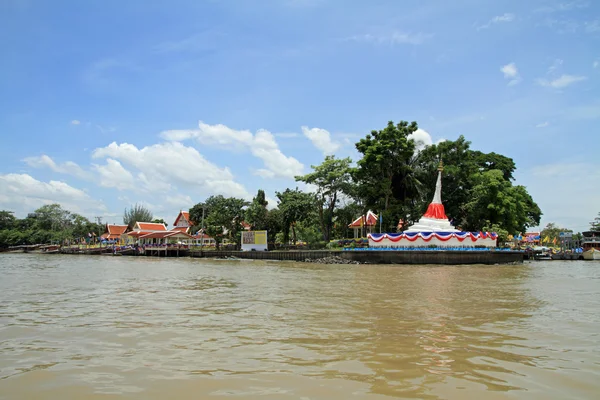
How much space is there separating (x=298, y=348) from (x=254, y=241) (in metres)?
35.9

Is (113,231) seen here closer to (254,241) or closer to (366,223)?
(254,241)

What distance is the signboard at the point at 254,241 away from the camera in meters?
40.3

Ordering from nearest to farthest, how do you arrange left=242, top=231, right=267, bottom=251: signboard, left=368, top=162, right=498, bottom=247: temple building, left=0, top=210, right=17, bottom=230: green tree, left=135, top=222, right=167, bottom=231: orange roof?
left=368, top=162, right=498, bottom=247: temple building → left=242, top=231, right=267, bottom=251: signboard → left=135, top=222, right=167, bottom=231: orange roof → left=0, top=210, right=17, bottom=230: green tree

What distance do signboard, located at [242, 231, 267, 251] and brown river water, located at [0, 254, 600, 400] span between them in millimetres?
30513

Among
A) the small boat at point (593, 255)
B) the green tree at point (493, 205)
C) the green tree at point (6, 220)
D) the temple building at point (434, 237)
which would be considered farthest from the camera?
the green tree at point (6, 220)

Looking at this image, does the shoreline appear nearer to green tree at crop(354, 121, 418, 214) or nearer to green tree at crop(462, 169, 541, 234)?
green tree at crop(462, 169, 541, 234)

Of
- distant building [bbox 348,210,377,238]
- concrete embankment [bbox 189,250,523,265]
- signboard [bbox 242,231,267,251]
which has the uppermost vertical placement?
distant building [bbox 348,210,377,238]

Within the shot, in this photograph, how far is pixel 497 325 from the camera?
684cm

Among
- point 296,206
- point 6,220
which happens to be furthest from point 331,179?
point 6,220

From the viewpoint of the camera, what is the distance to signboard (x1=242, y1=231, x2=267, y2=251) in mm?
40344

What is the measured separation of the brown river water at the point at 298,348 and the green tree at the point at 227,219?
36007mm

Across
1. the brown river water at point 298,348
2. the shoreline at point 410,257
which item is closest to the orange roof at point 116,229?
the shoreline at point 410,257

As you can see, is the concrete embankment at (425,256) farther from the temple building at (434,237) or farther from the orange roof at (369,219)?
the orange roof at (369,219)

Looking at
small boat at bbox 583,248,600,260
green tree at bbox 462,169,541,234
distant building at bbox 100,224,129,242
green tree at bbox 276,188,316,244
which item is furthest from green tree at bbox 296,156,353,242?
distant building at bbox 100,224,129,242
